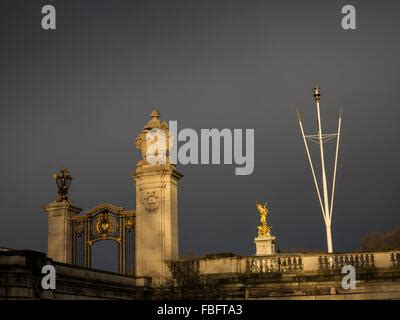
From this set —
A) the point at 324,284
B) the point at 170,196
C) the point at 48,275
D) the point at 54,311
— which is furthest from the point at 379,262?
the point at 54,311

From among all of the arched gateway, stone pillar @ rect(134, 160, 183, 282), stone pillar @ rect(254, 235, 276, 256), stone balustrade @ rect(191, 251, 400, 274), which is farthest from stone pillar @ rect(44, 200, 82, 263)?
stone pillar @ rect(254, 235, 276, 256)

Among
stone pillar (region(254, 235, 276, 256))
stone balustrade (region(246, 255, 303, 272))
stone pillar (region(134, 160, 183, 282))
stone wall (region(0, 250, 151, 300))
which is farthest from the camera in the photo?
stone pillar (region(254, 235, 276, 256))

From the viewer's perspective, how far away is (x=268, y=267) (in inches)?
1012

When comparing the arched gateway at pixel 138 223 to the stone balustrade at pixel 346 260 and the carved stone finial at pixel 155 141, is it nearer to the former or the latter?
the carved stone finial at pixel 155 141

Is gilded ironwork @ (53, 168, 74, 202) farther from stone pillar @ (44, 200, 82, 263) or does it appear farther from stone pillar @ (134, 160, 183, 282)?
stone pillar @ (134, 160, 183, 282)

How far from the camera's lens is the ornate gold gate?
29.1 metres

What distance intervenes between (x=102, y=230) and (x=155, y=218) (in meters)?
3.09

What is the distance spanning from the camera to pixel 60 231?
30.3 meters

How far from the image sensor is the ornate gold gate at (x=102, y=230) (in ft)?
95.5

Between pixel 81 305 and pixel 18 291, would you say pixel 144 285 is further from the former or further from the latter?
pixel 81 305

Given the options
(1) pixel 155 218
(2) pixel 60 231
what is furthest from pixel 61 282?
(2) pixel 60 231

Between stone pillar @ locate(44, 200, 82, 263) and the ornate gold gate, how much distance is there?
0.25 metres

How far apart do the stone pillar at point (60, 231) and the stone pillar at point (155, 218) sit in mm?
3635

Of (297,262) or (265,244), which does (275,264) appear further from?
(265,244)
